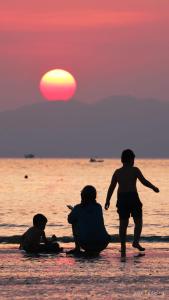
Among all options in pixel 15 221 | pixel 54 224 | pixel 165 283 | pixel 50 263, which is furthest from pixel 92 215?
pixel 15 221

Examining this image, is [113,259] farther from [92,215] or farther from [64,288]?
[64,288]

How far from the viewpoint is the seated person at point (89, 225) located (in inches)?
678

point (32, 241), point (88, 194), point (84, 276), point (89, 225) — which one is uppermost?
point (88, 194)

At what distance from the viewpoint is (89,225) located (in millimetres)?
17297

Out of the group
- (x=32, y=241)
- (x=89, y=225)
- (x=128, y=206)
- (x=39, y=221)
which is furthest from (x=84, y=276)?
(x=39, y=221)

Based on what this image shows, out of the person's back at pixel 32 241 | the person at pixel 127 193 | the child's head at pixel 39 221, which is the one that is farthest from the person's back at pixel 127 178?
the person's back at pixel 32 241

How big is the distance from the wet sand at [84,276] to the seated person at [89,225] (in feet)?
0.94

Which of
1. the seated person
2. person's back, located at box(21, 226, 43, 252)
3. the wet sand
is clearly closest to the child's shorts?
the seated person

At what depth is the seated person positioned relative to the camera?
56.5 ft

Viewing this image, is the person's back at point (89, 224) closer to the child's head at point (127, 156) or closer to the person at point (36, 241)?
the person at point (36, 241)

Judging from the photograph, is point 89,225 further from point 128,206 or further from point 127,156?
point 127,156

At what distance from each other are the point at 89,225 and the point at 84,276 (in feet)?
11.9

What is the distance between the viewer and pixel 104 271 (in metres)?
14.4

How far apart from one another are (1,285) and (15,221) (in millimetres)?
36670
